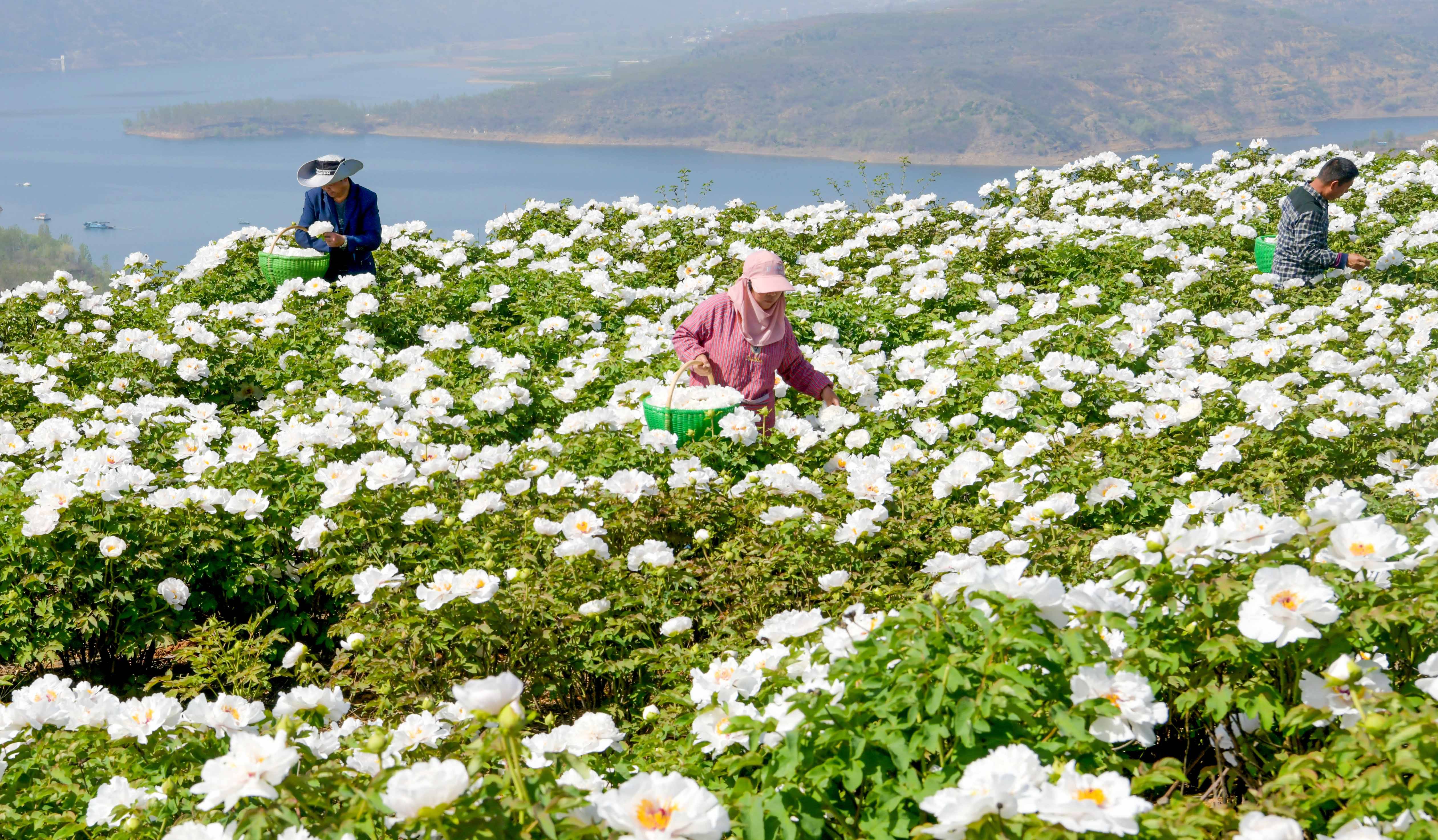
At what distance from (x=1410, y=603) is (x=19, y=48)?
439 ft

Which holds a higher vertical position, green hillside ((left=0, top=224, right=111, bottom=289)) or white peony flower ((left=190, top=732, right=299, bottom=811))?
white peony flower ((left=190, top=732, right=299, bottom=811))

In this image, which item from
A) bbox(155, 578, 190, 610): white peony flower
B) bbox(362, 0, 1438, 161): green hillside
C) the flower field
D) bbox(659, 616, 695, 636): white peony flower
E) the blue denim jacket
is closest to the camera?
the flower field

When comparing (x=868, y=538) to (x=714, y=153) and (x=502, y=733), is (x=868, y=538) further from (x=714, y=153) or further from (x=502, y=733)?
(x=714, y=153)

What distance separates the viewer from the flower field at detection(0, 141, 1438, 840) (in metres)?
1.69

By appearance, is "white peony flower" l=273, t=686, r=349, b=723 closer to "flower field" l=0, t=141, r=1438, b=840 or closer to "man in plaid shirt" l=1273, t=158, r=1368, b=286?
"flower field" l=0, t=141, r=1438, b=840

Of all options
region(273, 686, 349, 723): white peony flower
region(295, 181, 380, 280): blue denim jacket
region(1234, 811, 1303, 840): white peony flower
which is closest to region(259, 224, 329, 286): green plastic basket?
region(295, 181, 380, 280): blue denim jacket

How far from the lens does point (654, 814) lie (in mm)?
1509

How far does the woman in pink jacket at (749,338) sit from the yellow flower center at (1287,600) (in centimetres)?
306

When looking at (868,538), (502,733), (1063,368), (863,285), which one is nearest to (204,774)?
(502,733)

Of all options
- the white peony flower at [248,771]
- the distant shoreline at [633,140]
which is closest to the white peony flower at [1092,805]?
the white peony flower at [248,771]

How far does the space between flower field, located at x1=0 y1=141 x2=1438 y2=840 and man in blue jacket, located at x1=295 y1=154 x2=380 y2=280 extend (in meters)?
0.52

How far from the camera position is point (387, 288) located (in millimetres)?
6945

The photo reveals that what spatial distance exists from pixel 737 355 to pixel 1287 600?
3340 mm

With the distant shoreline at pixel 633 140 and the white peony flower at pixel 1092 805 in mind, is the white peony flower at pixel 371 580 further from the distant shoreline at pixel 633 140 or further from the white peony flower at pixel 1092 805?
the distant shoreline at pixel 633 140
